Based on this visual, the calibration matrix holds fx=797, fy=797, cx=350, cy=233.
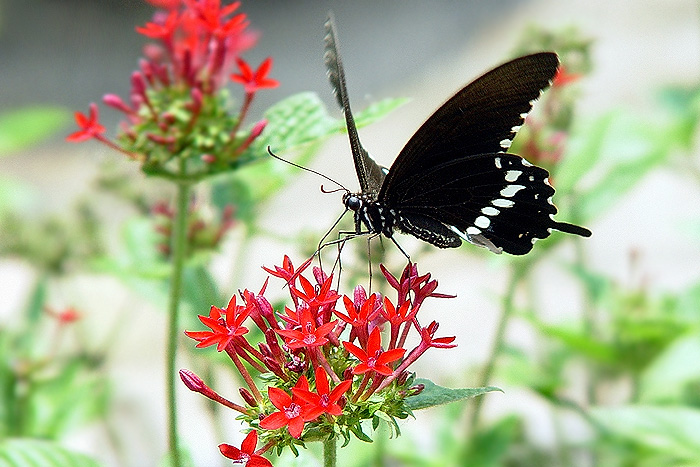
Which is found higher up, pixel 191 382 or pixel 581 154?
pixel 581 154

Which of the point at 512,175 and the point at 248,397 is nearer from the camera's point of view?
the point at 248,397

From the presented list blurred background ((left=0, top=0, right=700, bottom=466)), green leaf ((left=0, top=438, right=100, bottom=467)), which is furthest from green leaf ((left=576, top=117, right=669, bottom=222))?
green leaf ((left=0, top=438, right=100, bottom=467))

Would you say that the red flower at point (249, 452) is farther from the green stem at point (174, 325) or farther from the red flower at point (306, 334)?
the green stem at point (174, 325)

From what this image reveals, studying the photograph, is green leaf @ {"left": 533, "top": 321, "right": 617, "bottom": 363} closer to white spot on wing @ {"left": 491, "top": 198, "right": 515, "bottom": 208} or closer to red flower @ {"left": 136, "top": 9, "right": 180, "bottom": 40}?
white spot on wing @ {"left": 491, "top": 198, "right": 515, "bottom": 208}

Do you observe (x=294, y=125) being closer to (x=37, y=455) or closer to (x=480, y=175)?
(x=480, y=175)

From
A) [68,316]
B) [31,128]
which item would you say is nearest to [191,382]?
[68,316]

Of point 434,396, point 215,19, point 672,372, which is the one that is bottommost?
point 434,396

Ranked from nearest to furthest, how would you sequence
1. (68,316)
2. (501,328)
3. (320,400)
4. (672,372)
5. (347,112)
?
(320,400), (347,112), (672,372), (501,328), (68,316)
